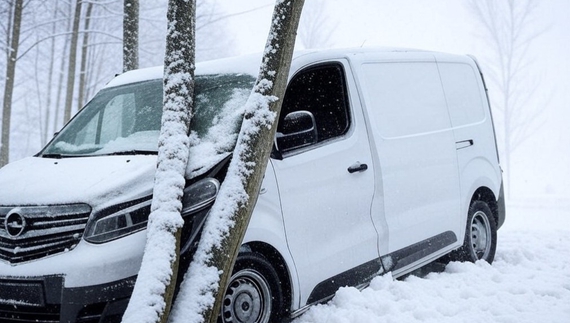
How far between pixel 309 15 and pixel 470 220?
17884 mm

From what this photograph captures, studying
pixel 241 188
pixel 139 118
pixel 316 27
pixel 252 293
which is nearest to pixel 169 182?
pixel 241 188

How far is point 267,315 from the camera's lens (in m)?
3.36

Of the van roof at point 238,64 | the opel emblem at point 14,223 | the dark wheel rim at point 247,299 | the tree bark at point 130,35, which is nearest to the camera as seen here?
the opel emblem at point 14,223

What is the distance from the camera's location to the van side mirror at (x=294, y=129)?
11.5 feet

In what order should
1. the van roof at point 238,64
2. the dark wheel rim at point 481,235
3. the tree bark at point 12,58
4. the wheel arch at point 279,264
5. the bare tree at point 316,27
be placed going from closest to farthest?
the wheel arch at point 279,264 → the van roof at point 238,64 → the dark wheel rim at point 481,235 → the tree bark at point 12,58 → the bare tree at point 316,27

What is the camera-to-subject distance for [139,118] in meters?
3.86

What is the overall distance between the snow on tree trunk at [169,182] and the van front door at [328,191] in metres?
0.71

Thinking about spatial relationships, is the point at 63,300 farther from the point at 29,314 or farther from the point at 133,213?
the point at 133,213

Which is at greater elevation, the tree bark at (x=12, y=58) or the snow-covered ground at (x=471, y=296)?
the tree bark at (x=12, y=58)

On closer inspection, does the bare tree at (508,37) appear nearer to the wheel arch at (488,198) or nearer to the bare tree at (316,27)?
the bare tree at (316,27)

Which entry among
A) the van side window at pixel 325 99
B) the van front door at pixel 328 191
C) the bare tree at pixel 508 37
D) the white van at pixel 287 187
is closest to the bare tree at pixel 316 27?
the bare tree at pixel 508 37

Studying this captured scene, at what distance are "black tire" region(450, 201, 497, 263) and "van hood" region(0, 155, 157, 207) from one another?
353cm

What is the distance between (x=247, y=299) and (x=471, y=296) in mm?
2115

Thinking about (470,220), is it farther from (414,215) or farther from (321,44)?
(321,44)
